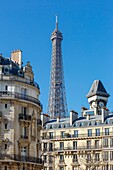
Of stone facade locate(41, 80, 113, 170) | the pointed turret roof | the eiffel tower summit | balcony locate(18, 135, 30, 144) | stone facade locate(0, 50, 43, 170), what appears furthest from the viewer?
the pointed turret roof

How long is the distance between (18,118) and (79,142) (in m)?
30.5

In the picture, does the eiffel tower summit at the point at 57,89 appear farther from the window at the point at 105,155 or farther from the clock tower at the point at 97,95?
the window at the point at 105,155

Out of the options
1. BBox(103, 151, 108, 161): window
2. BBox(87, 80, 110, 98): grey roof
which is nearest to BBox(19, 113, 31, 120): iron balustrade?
BBox(103, 151, 108, 161): window

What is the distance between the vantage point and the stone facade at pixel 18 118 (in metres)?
64.8

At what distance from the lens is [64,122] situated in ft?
324

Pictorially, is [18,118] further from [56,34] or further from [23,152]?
[56,34]

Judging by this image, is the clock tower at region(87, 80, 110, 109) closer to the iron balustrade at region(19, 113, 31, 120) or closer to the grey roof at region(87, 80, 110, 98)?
the grey roof at region(87, 80, 110, 98)

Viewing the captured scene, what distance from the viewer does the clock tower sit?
381 ft

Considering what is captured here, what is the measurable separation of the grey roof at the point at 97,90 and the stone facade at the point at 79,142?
17.6 m

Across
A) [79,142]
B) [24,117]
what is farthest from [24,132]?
[79,142]

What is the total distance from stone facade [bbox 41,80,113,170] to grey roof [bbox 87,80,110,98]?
17.6 metres

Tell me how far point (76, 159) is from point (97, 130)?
7263mm

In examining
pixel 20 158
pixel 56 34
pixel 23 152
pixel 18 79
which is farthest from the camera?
pixel 56 34

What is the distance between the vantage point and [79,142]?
9469 cm
